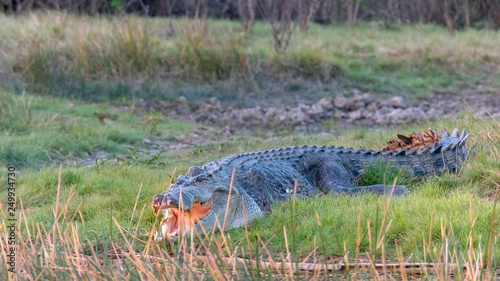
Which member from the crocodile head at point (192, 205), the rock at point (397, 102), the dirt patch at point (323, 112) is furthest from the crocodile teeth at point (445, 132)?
the rock at point (397, 102)

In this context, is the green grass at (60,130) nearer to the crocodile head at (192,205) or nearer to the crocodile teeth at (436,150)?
the crocodile head at (192,205)

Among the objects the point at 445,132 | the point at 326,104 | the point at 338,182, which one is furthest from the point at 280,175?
the point at 326,104

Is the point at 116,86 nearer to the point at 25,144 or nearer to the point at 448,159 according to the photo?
the point at 25,144

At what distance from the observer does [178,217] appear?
3.55 m

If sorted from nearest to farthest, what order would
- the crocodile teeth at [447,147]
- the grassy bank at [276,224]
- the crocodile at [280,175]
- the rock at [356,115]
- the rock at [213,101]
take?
the grassy bank at [276,224] → the crocodile at [280,175] → the crocodile teeth at [447,147] → the rock at [356,115] → the rock at [213,101]

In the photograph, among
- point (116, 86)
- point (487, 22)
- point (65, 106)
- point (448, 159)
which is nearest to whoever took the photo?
point (448, 159)

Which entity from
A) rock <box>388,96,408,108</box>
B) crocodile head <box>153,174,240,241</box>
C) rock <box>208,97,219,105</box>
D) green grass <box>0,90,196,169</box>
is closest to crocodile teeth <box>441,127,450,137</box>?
crocodile head <box>153,174,240,241</box>

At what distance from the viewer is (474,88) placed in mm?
10922

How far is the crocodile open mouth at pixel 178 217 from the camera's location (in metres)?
3.50

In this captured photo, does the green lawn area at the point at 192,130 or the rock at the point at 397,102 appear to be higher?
the green lawn area at the point at 192,130

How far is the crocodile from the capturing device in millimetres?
3703

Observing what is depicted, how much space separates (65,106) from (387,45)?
23.1 feet

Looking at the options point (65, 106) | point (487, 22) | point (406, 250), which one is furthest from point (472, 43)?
point (406, 250)

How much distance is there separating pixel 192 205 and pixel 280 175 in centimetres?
109
